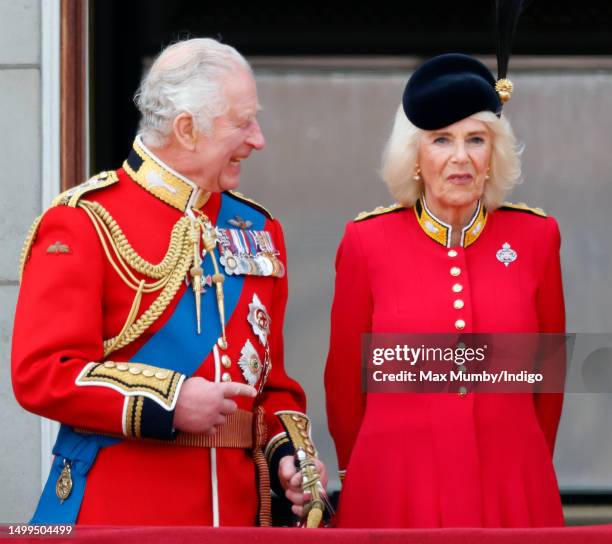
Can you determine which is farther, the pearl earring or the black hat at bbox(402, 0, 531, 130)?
the pearl earring

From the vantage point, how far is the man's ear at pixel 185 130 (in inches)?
129

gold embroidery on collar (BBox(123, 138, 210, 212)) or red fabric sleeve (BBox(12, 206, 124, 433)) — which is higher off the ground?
gold embroidery on collar (BBox(123, 138, 210, 212))

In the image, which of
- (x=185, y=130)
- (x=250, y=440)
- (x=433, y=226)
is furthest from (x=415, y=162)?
(x=250, y=440)

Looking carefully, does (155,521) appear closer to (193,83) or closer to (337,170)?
(193,83)

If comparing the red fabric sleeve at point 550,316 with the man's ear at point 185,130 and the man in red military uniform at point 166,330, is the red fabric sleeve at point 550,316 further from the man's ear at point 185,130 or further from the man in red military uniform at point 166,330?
the man's ear at point 185,130

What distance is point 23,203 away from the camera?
15.0ft

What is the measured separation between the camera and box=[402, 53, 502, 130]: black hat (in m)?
3.68

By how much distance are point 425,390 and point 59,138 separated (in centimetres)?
147

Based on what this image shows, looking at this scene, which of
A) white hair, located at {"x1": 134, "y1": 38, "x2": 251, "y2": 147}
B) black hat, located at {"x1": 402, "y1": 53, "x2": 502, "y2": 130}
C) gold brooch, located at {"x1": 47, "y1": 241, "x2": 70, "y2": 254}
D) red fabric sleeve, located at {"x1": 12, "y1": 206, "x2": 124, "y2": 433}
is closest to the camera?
red fabric sleeve, located at {"x1": 12, "y1": 206, "x2": 124, "y2": 433}

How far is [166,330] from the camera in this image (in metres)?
3.21

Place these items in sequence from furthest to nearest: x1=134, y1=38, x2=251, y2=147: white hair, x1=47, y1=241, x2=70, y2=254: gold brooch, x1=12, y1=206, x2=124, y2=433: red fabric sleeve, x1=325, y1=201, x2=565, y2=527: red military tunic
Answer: x1=325, y1=201, x2=565, y2=527: red military tunic
x1=134, y1=38, x2=251, y2=147: white hair
x1=47, y1=241, x2=70, y2=254: gold brooch
x1=12, y1=206, x2=124, y2=433: red fabric sleeve

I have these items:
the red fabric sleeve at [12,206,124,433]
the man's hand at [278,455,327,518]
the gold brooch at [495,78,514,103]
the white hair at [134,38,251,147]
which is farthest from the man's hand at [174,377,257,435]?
the gold brooch at [495,78,514,103]

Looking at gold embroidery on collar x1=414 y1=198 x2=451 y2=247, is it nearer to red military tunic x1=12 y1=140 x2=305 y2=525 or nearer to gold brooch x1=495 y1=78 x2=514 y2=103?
gold brooch x1=495 y1=78 x2=514 y2=103

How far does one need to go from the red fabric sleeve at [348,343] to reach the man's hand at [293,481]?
20.0 inches
